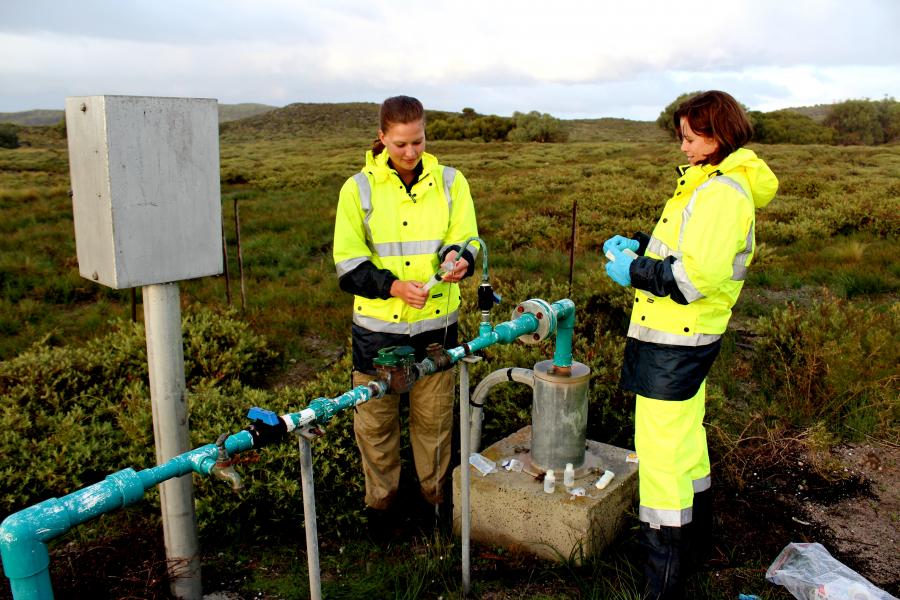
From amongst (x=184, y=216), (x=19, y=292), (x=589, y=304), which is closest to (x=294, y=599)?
(x=184, y=216)

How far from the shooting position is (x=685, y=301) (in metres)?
2.84

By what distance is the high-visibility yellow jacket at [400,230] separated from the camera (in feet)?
11.2

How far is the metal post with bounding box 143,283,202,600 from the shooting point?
2.84 m

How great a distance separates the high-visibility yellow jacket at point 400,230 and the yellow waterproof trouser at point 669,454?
3.84ft

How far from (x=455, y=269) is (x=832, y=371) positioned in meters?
3.34

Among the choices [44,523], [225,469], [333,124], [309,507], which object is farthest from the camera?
[333,124]

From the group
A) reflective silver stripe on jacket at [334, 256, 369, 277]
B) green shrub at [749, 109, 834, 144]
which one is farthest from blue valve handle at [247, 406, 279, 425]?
green shrub at [749, 109, 834, 144]

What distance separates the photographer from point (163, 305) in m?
2.83

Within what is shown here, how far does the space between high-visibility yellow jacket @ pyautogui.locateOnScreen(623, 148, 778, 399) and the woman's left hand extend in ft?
2.57

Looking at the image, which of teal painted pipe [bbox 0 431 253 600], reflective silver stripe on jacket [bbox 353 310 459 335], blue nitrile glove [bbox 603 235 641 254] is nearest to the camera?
teal painted pipe [bbox 0 431 253 600]

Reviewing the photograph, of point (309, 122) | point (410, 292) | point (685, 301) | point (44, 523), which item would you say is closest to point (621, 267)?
point (685, 301)

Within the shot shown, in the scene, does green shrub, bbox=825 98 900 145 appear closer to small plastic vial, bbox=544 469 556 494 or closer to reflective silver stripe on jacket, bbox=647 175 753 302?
reflective silver stripe on jacket, bbox=647 175 753 302

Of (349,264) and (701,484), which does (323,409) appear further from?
(701,484)

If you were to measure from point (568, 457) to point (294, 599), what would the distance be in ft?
4.98
